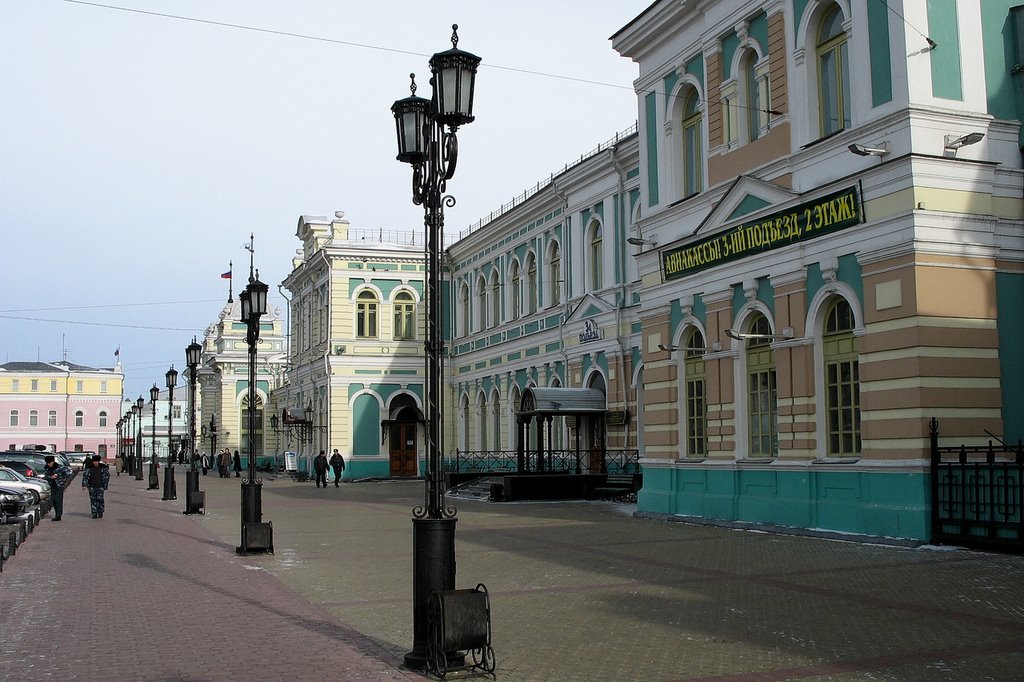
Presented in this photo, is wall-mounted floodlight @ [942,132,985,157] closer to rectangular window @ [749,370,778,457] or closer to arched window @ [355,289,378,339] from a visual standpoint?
rectangular window @ [749,370,778,457]

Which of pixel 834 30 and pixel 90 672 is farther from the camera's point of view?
pixel 834 30

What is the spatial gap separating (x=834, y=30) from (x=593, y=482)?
14106mm

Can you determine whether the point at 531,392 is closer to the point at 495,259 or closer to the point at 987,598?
the point at 495,259

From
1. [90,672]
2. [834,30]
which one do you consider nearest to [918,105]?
[834,30]

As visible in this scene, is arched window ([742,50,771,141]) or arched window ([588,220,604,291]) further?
arched window ([588,220,604,291])

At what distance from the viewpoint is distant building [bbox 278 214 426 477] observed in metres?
46.1

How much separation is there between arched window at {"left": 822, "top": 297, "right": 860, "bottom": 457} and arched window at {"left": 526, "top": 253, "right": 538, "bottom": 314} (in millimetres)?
20317

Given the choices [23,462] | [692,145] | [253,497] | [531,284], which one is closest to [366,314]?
[531,284]

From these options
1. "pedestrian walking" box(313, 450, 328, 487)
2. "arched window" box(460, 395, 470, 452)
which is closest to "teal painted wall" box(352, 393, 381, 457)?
A: "arched window" box(460, 395, 470, 452)

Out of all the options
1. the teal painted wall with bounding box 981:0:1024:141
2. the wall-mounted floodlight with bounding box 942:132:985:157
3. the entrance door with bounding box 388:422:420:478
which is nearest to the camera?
the wall-mounted floodlight with bounding box 942:132:985:157

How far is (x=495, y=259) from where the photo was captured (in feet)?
135

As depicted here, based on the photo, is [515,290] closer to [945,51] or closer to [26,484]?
[26,484]

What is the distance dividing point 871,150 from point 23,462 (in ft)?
127

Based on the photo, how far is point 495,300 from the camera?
4156cm
